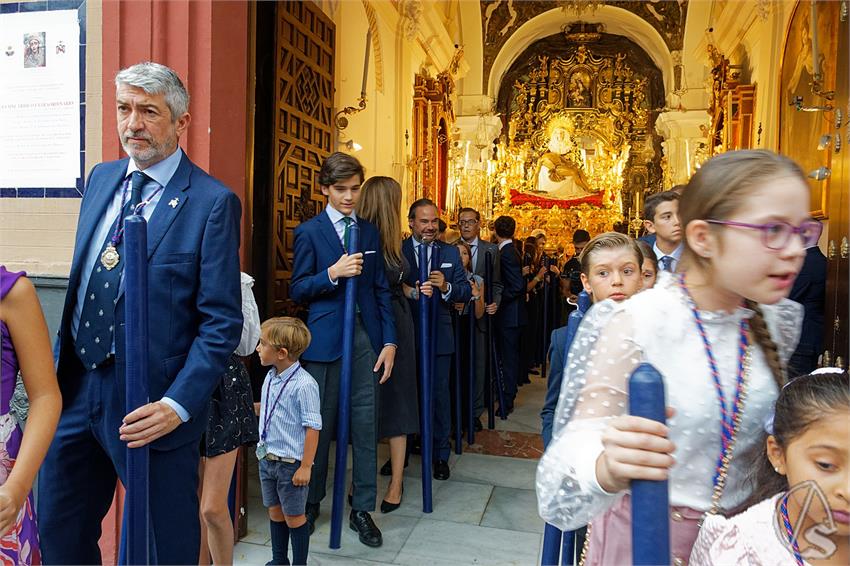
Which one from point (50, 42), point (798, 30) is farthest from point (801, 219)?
point (798, 30)

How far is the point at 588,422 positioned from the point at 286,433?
69.0 inches

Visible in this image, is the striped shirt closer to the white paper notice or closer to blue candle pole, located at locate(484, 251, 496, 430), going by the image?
the white paper notice

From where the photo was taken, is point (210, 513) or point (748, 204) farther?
point (210, 513)

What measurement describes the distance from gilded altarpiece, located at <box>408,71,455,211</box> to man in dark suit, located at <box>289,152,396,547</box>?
5.67m

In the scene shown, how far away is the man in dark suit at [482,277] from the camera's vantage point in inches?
204

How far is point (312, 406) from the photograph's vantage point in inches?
104

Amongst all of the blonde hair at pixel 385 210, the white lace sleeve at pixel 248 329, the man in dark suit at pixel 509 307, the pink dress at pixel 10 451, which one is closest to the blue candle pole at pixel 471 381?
the man in dark suit at pixel 509 307

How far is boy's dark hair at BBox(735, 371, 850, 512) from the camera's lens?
1110 millimetres

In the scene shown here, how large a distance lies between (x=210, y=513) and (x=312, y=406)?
0.55m

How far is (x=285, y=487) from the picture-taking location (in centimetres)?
257

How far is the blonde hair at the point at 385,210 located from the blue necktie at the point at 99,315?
1.68 m

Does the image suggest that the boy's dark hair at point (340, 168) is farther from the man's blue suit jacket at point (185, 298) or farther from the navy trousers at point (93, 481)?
the navy trousers at point (93, 481)

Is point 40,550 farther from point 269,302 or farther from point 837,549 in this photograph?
point 269,302

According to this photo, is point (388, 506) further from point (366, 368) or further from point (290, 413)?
point (290, 413)
